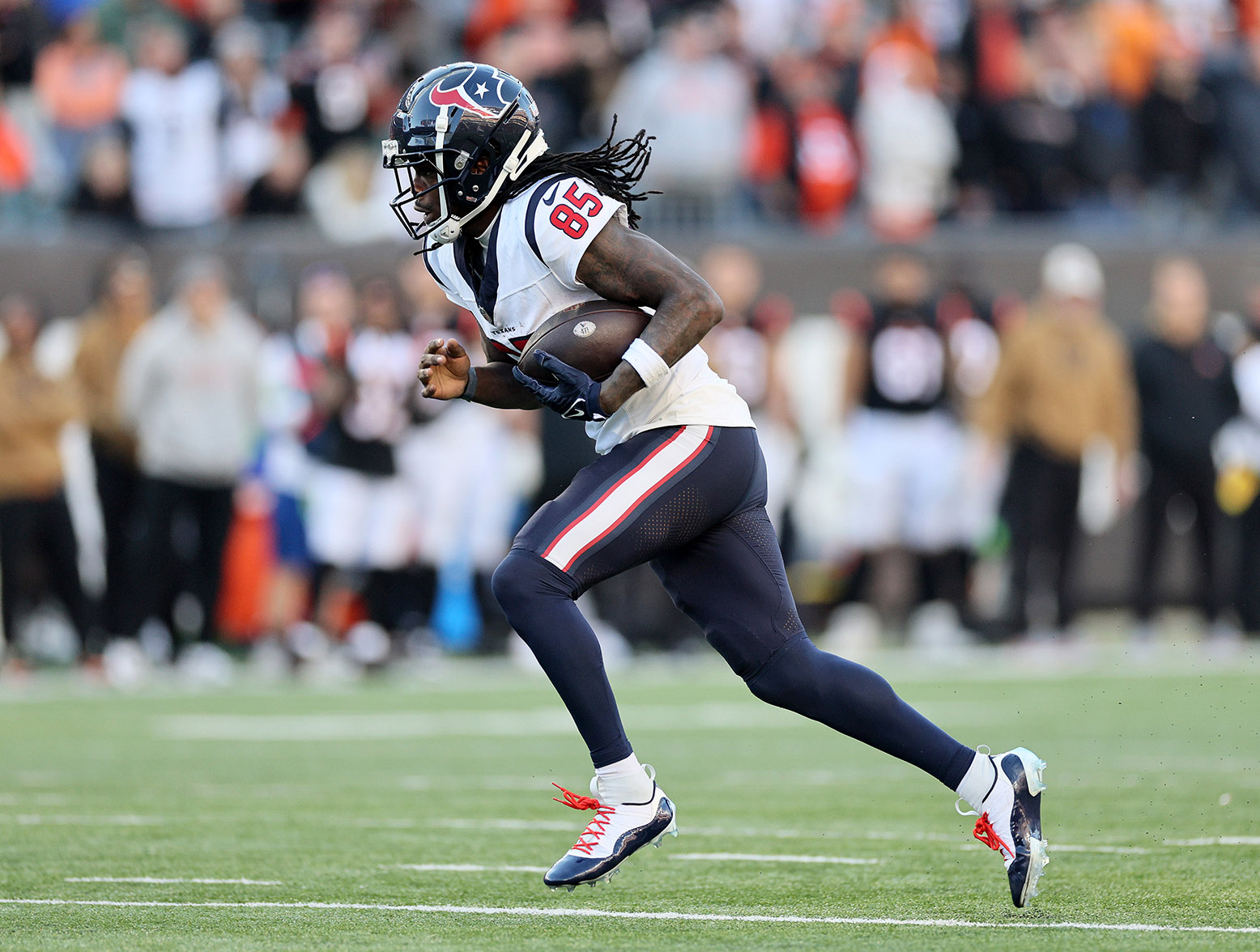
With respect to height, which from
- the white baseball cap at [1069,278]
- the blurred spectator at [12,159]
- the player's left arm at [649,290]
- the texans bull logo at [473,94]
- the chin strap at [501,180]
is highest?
the texans bull logo at [473,94]

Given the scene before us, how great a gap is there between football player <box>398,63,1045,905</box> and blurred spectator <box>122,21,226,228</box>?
28.5ft

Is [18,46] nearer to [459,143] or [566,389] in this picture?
[459,143]

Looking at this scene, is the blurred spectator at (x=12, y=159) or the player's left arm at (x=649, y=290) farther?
the blurred spectator at (x=12, y=159)

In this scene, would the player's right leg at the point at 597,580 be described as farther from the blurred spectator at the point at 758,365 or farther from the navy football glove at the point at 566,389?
the blurred spectator at the point at 758,365

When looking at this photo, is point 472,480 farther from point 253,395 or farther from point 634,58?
point 634,58

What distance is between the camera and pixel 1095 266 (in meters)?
13.7

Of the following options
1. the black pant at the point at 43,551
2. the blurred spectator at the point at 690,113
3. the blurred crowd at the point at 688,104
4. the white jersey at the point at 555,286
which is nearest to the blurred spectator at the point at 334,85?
the blurred crowd at the point at 688,104

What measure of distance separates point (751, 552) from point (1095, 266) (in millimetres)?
9626

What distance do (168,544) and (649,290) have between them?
24.8ft

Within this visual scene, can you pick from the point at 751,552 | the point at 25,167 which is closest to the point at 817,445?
the point at 25,167

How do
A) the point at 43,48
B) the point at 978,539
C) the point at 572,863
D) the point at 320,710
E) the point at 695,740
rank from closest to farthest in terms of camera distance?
the point at 572,863 < the point at 695,740 < the point at 320,710 < the point at 978,539 < the point at 43,48

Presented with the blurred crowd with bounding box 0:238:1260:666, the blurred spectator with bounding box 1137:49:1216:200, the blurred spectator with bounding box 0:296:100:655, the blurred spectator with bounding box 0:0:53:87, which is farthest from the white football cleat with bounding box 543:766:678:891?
the blurred spectator with bounding box 1137:49:1216:200

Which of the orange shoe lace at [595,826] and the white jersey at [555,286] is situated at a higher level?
the white jersey at [555,286]

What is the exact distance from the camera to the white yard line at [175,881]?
471cm
